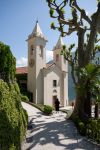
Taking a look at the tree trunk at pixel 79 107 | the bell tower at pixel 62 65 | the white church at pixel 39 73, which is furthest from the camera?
the bell tower at pixel 62 65

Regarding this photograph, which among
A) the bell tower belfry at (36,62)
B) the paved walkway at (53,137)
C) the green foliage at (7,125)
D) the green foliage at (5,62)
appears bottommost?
the paved walkway at (53,137)

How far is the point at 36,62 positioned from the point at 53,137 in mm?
23404

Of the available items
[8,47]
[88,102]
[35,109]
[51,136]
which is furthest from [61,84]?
[8,47]

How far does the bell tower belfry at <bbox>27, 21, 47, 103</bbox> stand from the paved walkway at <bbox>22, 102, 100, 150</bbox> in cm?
1658

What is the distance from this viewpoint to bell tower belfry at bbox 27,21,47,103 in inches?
1582

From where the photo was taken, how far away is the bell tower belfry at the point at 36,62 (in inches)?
1582

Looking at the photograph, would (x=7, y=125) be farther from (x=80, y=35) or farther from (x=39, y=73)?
(x=39, y=73)

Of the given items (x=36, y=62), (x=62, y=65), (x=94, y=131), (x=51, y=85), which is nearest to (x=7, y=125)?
(x=94, y=131)

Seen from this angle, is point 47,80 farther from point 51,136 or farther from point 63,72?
point 51,136

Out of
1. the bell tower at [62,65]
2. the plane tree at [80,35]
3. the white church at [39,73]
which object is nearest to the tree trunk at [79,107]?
the plane tree at [80,35]

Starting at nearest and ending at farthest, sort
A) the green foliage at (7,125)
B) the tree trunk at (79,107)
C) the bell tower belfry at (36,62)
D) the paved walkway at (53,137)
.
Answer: the green foliage at (7,125) < the paved walkway at (53,137) < the tree trunk at (79,107) < the bell tower belfry at (36,62)

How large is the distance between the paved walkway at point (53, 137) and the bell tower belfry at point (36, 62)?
16.6 meters

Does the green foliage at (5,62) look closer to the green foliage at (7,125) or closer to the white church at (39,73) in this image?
the green foliage at (7,125)

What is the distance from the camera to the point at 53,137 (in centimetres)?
1797
